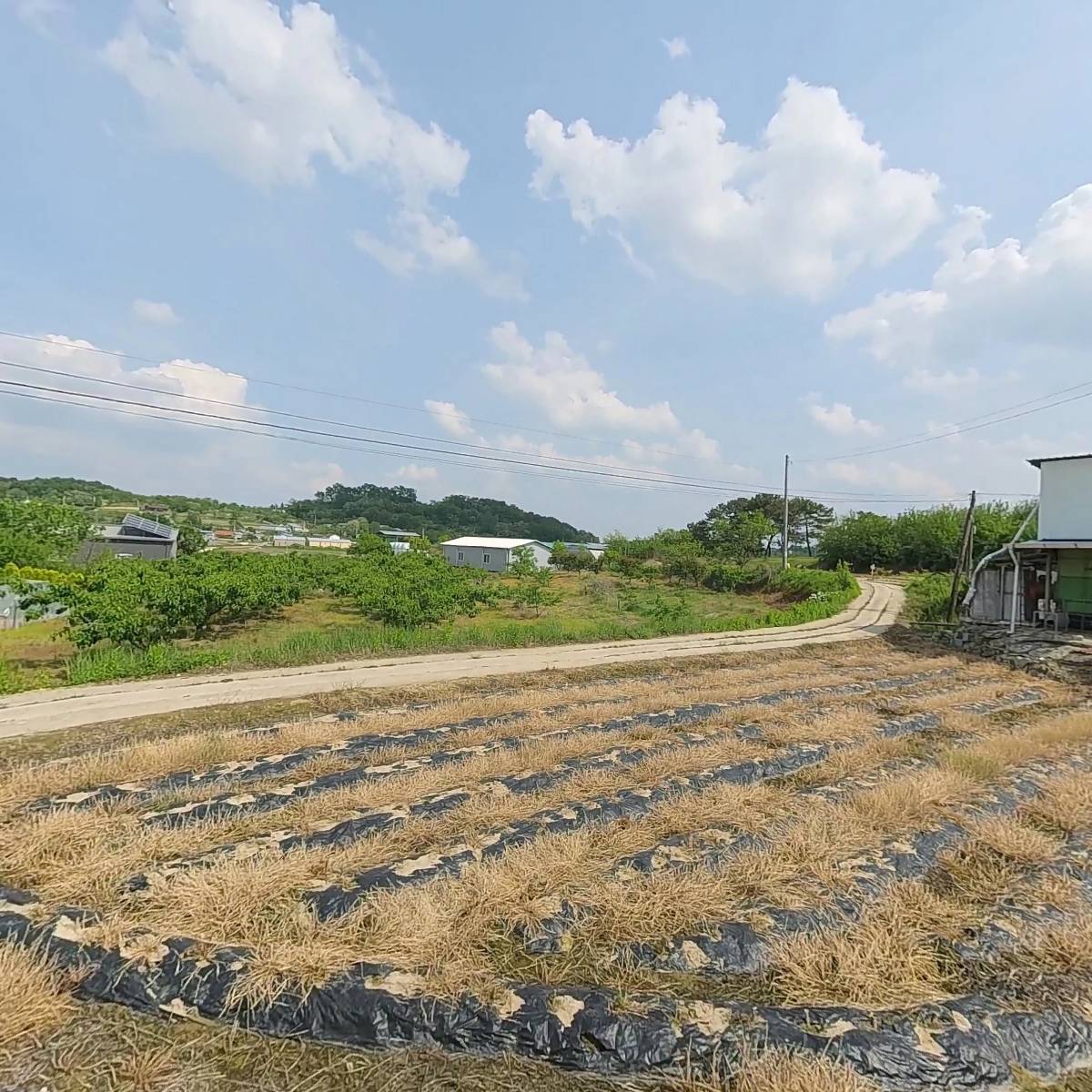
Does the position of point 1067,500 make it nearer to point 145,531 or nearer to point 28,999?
point 28,999

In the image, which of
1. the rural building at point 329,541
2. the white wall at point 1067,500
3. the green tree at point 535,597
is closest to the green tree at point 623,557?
the green tree at point 535,597


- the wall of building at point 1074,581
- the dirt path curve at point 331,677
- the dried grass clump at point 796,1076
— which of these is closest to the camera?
the dried grass clump at point 796,1076

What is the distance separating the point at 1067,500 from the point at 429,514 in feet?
296

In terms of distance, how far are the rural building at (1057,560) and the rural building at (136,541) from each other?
41.9m

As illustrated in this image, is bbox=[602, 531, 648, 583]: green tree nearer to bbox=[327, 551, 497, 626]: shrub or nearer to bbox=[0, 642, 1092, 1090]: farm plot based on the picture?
bbox=[327, 551, 497, 626]: shrub

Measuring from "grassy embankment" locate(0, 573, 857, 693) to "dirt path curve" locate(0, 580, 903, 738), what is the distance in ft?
1.77

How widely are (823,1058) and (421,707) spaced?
6.05 metres

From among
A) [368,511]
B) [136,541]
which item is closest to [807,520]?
[136,541]

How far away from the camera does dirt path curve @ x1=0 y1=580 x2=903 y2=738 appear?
24.5 feet

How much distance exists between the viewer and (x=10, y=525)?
2762 cm

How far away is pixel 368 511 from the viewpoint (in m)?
103

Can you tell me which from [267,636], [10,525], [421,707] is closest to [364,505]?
[10,525]

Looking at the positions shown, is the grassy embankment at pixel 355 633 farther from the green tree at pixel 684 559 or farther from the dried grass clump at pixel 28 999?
the dried grass clump at pixel 28 999

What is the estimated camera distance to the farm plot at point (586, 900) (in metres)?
2.25
